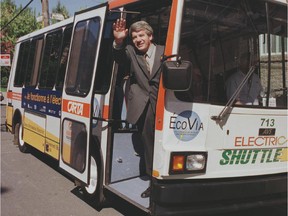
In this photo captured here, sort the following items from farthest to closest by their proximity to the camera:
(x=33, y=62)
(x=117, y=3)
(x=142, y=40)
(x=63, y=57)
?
(x=33, y=62)
(x=63, y=57)
(x=117, y=3)
(x=142, y=40)

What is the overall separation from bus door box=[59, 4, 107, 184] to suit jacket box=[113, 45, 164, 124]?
680 millimetres

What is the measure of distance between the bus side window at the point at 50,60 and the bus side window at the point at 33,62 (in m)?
0.38

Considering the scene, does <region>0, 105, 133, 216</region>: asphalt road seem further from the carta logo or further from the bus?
the carta logo

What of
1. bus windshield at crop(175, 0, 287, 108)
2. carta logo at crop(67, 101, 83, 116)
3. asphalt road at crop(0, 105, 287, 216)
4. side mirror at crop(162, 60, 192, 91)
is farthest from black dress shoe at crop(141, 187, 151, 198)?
carta logo at crop(67, 101, 83, 116)

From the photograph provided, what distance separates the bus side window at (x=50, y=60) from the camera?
23.4ft

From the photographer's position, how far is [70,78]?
582 cm

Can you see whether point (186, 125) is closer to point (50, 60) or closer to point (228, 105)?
point (228, 105)

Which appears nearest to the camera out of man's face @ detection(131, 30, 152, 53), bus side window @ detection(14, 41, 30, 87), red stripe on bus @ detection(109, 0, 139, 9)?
man's face @ detection(131, 30, 152, 53)

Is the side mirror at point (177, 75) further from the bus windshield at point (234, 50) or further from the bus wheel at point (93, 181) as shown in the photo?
the bus wheel at point (93, 181)

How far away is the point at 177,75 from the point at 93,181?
2.42 meters

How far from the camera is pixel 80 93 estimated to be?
18.0ft

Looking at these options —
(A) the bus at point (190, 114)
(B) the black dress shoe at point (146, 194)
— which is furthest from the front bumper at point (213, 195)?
(B) the black dress shoe at point (146, 194)

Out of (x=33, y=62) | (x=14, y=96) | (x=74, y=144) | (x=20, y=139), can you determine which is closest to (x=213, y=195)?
(x=74, y=144)

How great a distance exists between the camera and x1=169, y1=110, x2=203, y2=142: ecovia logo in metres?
3.90
